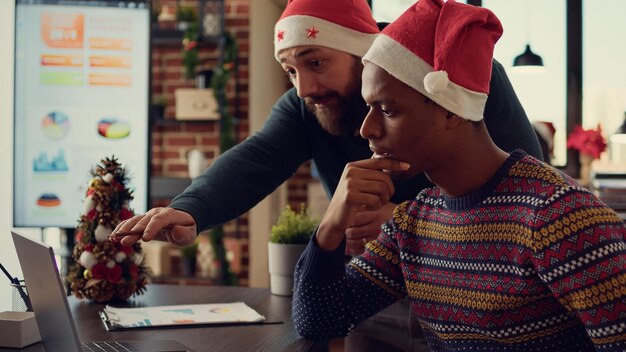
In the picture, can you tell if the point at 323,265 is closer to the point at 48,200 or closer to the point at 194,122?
the point at 48,200

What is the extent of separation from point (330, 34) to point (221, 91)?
10.2 ft

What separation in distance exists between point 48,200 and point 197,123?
2.85 meters

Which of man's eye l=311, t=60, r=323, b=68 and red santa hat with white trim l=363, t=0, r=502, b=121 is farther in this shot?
man's eye l=311, t=60, r=323, b=68

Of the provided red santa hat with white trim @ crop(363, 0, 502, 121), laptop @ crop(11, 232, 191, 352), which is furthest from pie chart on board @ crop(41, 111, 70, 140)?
red santa hat with white trim @ crop(363, 0, 502, 121)

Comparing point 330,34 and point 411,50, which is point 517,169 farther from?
point 330,34

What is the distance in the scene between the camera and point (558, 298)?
1041 mm

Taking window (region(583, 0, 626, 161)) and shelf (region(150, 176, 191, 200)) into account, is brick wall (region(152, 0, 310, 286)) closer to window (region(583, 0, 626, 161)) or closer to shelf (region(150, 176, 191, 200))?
shelf (region(150, 176, 191, 200))

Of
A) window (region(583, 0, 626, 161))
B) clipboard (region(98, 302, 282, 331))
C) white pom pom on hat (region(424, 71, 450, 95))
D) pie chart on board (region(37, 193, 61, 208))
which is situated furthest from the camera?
window (region(583, 0, 626, 161))

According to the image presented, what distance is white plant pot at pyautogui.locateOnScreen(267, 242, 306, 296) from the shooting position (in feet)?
5.73

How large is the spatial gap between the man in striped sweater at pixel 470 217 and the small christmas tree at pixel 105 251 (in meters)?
0.52

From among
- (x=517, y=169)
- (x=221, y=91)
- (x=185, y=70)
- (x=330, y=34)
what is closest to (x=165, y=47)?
(x=185, y=70)

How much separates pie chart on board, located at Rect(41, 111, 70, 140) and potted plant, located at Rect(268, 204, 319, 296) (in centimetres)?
89

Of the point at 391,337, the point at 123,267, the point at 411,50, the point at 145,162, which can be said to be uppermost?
the point at 411,50

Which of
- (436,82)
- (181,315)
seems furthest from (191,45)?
(436,82)
